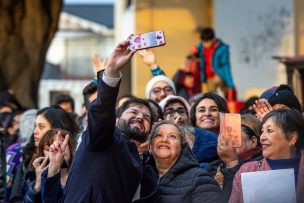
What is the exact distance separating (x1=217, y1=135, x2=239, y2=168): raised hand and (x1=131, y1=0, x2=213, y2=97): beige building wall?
529 inches

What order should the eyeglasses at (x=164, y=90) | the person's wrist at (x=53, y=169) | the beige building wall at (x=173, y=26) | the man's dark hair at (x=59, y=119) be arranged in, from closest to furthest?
the person's wrist at (x=53, y=169) < the man's dark hair at (x=59, y=119) < the eyeglasses at (x=164, y=90) < the beige building wall at (x=173, y=26)

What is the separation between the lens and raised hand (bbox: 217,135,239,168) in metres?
7.44

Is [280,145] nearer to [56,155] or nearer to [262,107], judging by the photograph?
[262,107]

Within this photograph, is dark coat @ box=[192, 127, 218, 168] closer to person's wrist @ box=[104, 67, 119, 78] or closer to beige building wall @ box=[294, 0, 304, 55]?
person's wrist @ box=[104, 67, 119, 78]

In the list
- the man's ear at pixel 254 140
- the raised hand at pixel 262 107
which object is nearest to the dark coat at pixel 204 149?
the man's ear at pixel 254 140

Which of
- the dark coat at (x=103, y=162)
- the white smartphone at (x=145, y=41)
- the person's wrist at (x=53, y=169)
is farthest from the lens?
the person's wrist at (x=53, y=169)

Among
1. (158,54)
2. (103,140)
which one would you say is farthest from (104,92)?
(158,54)

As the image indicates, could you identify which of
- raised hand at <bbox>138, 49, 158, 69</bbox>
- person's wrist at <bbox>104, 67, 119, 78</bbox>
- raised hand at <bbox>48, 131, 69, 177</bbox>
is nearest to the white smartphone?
person's wrist at <bbox>104, 67, 119, 78</bbox>

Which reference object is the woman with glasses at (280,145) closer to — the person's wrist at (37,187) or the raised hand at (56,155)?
the raised hand at (56,155)

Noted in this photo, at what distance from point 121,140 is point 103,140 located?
0.18 m

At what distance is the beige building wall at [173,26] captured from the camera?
68.9ft

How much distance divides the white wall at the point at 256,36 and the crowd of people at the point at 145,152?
34.0ft

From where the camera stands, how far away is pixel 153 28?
21156mm

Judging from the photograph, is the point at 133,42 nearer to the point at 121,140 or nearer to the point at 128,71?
the point at 121,140
